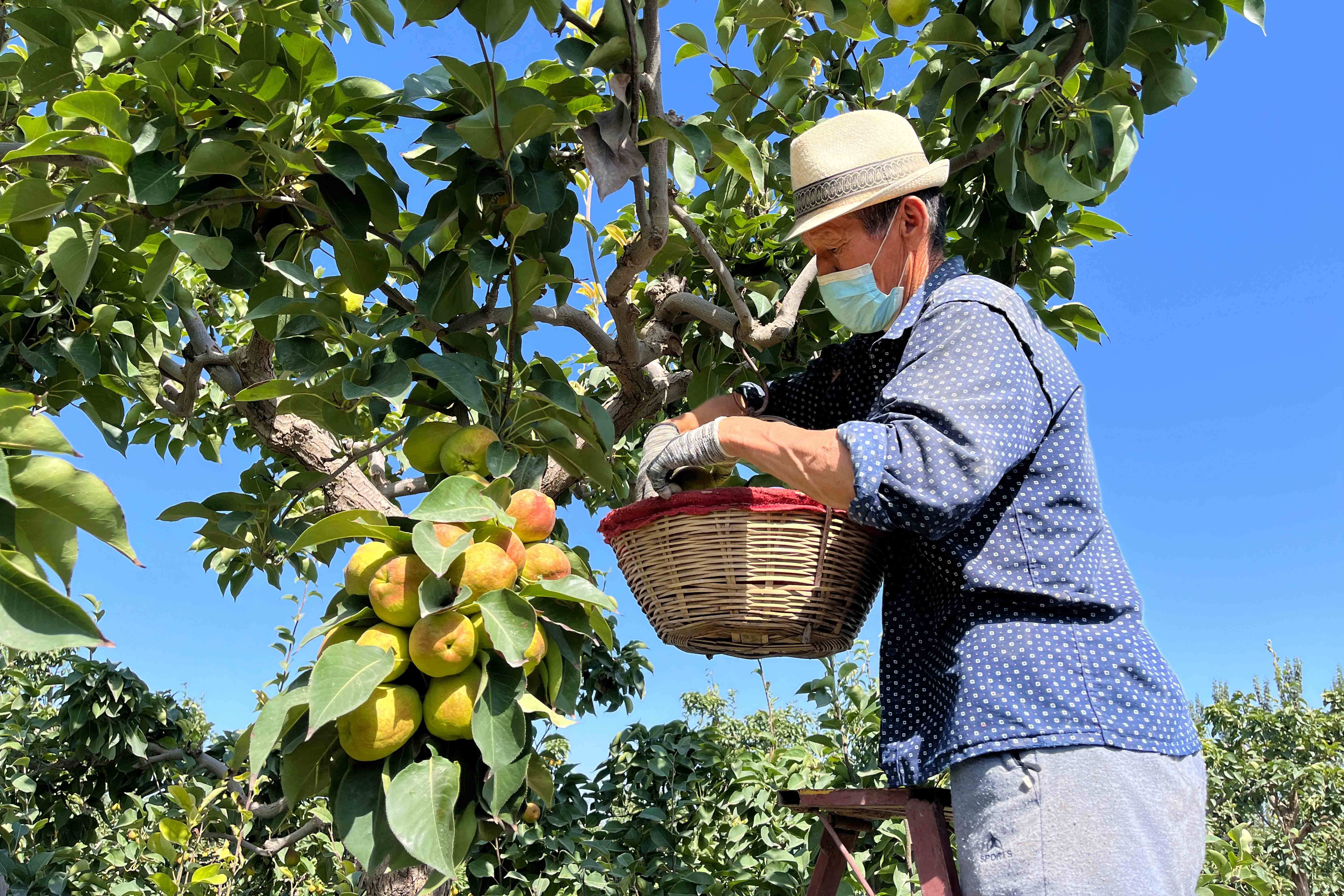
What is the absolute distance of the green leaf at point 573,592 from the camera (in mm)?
1256

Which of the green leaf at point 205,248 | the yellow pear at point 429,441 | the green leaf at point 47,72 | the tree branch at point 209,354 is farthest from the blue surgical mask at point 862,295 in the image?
the tree branch at point 209,354

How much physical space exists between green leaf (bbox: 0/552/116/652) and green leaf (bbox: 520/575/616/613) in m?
0.54

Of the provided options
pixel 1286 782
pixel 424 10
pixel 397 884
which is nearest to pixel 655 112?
pixel 424 10

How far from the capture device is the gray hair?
1615mm

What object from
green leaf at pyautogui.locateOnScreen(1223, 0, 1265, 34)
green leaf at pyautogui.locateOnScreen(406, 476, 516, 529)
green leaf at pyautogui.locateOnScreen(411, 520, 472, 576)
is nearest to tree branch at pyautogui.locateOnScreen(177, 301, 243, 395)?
green leaf at pyautogui.locateOnScreen(406, 476, 516, 529)

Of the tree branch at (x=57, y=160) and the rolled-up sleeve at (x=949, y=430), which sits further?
the tree branch at (x=57, y=160)

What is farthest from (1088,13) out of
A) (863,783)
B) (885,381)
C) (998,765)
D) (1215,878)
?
(1215,878)

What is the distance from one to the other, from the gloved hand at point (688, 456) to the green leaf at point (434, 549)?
0.43 meters

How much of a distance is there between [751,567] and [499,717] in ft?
1.41

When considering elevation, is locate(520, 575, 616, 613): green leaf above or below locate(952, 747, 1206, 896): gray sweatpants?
above

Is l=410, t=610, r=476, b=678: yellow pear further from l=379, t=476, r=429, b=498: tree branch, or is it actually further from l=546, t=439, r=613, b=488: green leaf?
l=379, t=476, r=429, b=498: tree branch

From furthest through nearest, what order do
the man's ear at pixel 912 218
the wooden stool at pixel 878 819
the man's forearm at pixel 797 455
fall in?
the man's ear at pixel 912 218, the wooden stool at pixel 878 819, the man's forearm at pixel 797 455

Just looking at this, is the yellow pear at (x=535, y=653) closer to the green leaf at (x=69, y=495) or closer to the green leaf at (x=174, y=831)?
the green leaf at (x=69, y=495)

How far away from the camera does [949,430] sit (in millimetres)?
1280
